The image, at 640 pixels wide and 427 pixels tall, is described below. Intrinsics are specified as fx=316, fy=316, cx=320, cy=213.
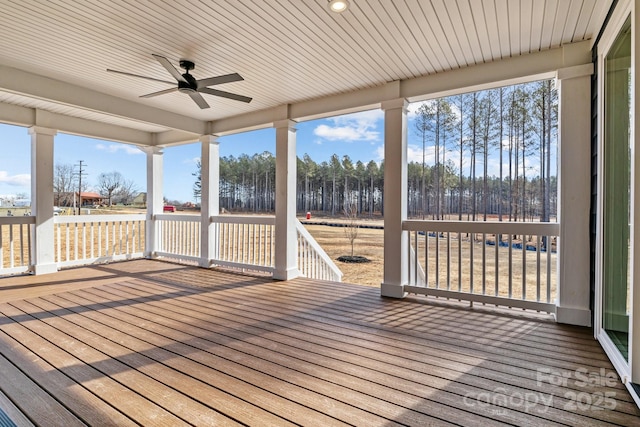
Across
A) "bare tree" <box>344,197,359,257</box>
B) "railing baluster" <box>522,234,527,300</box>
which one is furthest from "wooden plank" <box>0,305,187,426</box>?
"bare tree" <box>344,197,359,257</box>

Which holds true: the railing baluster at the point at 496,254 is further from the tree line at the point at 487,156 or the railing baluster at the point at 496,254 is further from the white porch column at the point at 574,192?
the white porch column at the point at 574,192

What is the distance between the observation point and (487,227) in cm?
344

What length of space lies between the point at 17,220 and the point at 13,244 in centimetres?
48

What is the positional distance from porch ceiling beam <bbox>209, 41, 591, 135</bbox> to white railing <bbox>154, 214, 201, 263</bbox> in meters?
2.46

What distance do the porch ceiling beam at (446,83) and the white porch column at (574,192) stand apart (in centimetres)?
16

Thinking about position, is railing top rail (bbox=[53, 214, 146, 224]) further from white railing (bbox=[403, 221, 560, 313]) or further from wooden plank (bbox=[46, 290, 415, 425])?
white railing (bbox=[403, 221, 560, 313])

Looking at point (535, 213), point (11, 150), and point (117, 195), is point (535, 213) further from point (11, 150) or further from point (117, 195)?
point (11, 150)

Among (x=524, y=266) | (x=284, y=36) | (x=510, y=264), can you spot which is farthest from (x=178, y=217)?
(x=524, y=266)

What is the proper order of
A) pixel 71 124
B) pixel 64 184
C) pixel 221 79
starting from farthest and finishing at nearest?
pixel 64 184 → pixel 71 124 → pixel 221 79

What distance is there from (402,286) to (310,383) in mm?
2212

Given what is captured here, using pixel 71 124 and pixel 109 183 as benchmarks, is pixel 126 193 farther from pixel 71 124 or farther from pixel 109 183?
pixel 71 124

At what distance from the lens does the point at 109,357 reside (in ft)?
7.31

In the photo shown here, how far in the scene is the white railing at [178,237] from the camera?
6109mm

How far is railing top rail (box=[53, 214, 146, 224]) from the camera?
5355 millimetres
